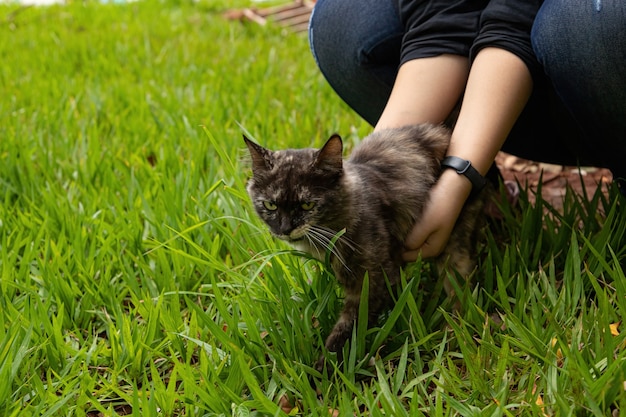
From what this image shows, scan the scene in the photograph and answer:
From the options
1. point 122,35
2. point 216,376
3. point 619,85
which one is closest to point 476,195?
point 619,85

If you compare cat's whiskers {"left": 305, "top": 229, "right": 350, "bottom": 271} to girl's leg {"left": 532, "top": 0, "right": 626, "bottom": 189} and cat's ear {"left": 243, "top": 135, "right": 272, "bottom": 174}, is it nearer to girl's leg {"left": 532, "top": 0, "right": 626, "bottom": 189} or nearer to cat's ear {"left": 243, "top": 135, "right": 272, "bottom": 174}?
cat's ear {"left": 243, "top": 135, "right": 272, "bottom": 174}

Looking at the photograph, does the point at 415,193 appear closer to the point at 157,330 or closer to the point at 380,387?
the point at 380,387

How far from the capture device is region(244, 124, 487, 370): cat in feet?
5.82

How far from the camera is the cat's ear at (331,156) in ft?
5.63

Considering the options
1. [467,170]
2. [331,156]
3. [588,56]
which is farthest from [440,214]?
[588,56]

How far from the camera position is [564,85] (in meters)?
1.92

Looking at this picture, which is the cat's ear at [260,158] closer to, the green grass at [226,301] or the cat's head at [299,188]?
the cat's head at [299,188]

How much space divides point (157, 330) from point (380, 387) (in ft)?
2.24

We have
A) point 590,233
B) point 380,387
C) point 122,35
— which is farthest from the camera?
point 122,35

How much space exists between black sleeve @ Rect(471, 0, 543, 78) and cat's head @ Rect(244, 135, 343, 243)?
1.84 feet

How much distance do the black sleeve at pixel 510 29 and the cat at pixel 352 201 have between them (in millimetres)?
294

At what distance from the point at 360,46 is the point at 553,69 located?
0.74 meters

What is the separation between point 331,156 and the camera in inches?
68.7

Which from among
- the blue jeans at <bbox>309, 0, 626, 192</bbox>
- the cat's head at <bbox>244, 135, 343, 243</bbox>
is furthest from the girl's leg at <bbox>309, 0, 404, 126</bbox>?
the cat's head at <bbox>244, 135, 343, 243</bbox>
